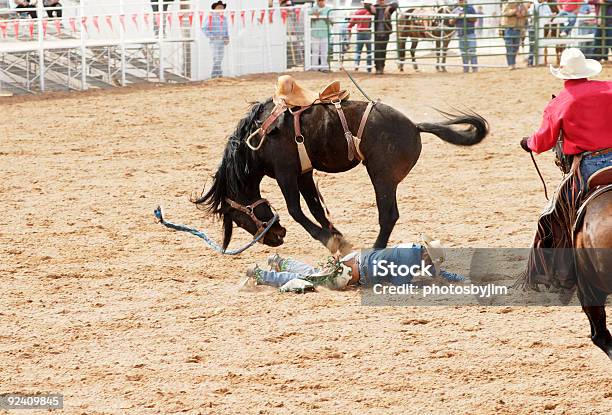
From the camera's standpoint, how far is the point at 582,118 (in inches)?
199

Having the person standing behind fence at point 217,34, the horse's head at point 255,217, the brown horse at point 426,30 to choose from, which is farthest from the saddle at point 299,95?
the brown horse at point 426,30

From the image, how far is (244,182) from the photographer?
7262 mm

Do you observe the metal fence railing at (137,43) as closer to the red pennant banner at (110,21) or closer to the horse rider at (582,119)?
the red pennant banner at (110,21)

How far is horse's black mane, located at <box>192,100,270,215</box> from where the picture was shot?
284 inches

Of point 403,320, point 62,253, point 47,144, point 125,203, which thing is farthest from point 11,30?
point 403,320

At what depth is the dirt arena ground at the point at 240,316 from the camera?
16.0 feet

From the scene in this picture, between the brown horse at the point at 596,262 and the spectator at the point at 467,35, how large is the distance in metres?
15.0

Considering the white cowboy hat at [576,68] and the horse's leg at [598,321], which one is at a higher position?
the white cowboy hat at [576,68]

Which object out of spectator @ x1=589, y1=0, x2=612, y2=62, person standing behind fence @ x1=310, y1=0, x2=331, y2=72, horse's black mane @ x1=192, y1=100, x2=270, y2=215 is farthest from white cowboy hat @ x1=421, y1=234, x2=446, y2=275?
person standing behind fence @ x1=310, y1=0, x2=331, y2=72

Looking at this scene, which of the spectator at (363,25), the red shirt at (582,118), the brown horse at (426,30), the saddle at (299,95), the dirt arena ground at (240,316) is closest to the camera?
the dirt arena ground at (240,316)

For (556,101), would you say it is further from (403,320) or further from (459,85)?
(459,85)

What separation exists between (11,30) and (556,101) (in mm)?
13956

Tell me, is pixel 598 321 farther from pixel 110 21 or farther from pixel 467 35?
pixel 467 35

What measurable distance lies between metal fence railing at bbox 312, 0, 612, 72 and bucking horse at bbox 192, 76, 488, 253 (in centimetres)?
1210
